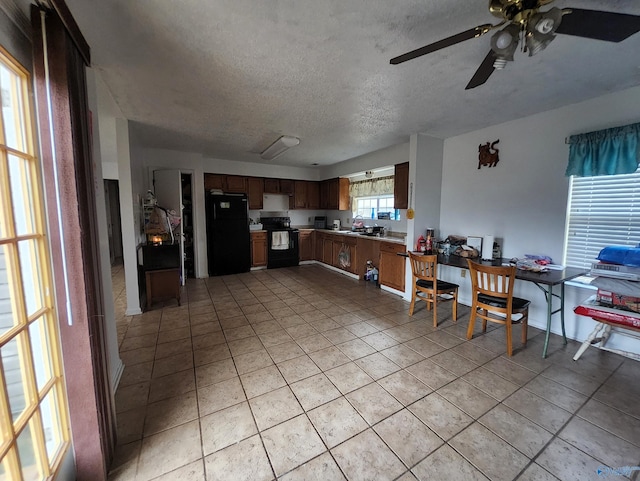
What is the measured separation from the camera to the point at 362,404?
1.74 metres


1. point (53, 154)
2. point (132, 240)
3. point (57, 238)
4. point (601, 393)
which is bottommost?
point (601, 393)

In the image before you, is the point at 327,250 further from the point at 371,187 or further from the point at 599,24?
the point at 599,24

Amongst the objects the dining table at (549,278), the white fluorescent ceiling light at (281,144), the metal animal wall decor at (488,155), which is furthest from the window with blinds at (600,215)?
the white fluorescent ceiling light at (281,144)

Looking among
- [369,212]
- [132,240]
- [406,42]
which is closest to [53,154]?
[406,42]

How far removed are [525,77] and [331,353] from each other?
287 centimetres

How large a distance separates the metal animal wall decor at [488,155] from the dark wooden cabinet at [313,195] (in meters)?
3.80

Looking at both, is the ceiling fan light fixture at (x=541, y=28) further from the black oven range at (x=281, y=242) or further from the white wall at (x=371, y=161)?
the black oven range at (x=281, y=242)

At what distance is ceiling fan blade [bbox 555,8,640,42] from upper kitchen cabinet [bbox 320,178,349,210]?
15.2ft

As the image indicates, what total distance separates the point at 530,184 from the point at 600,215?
682 millimetres

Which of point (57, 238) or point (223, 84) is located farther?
point (223, 84)

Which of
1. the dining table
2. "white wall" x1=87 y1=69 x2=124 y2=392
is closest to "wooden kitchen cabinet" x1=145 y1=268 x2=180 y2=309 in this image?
"white wall" x1=87 y1=69 x2=124 y2=392

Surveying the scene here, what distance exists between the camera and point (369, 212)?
218 inches

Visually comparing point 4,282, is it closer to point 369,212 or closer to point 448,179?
point 448,179

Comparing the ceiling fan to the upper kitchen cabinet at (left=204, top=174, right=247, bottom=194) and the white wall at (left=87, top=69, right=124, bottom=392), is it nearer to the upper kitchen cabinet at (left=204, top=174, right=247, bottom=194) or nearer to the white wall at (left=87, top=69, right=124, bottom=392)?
the white wall at (left=87, top=69, right=124, bottom=392)
